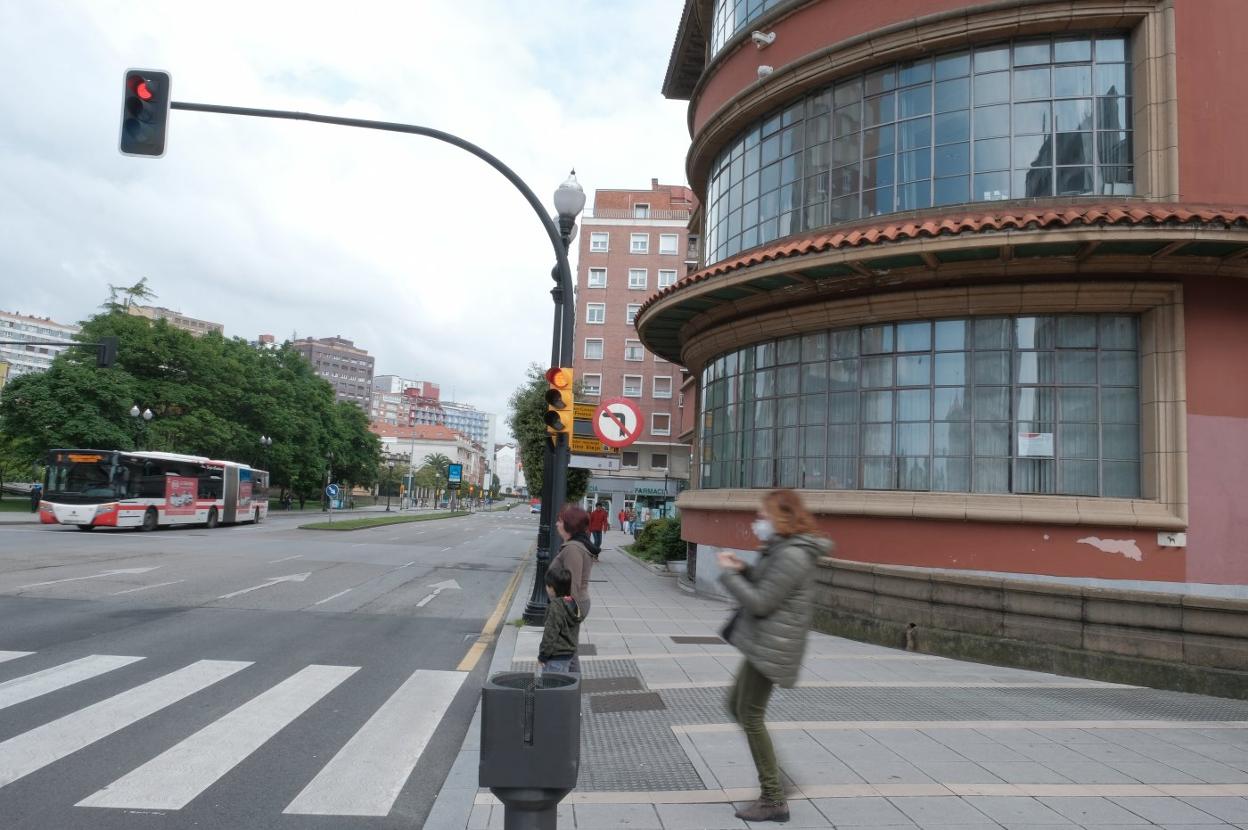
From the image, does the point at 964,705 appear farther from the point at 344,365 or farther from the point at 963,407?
the point at 344,365

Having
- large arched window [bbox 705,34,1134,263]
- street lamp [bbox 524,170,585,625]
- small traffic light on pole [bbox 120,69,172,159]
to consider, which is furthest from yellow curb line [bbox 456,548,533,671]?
large arched window [bbox 705,34,1134,263]

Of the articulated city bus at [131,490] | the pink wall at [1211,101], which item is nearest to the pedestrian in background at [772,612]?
the pink wall at [1211,101]

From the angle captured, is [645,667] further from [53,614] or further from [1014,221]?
[53,614]

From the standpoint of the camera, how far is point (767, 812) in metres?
4.44

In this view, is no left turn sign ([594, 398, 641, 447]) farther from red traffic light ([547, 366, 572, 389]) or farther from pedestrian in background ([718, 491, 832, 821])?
pedestrian in background ([718, 491, 832, 821])

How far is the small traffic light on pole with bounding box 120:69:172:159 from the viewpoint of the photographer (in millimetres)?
9180

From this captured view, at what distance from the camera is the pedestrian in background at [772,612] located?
4387 millimetres

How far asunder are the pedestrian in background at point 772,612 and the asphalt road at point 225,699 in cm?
198

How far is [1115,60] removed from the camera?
1090 centimetres

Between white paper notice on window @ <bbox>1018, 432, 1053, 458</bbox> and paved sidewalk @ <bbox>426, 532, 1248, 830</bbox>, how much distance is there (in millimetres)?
2935

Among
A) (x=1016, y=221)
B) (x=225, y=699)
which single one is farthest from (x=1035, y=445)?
(x=225, y=699)

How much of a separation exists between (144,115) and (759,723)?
9.18 metres

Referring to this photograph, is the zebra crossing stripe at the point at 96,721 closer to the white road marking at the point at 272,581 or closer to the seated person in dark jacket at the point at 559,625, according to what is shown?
the seated person in dark jacket at the point at 559,625

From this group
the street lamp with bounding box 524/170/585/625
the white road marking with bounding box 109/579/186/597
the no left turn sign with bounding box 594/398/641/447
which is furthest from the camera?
the white road marking with bounding box 109/579/186/597
